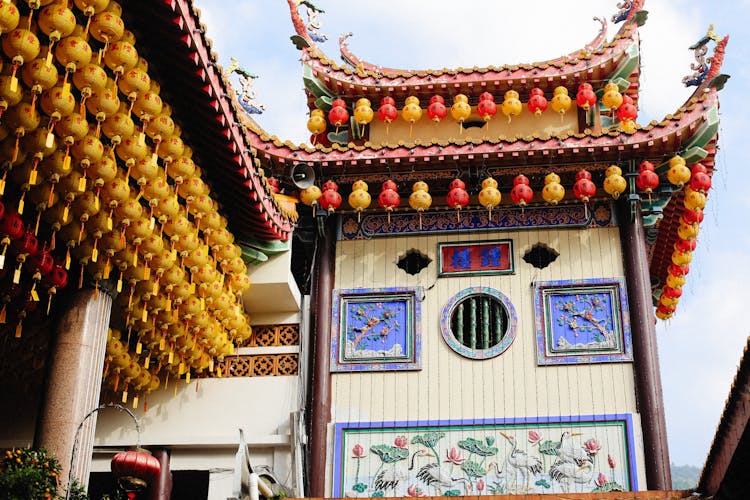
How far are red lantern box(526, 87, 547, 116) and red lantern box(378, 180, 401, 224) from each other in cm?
243

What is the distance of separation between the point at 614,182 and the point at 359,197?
323 cm

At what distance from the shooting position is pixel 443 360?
12.2 meters

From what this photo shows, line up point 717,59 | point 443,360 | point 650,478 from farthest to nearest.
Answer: point 717,59, point 443,360, point 650,478

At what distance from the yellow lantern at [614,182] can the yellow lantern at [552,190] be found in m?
0.57

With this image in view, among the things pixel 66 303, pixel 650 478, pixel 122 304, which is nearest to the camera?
pixel 66 303

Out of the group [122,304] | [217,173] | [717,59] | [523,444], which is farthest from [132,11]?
[717,59]

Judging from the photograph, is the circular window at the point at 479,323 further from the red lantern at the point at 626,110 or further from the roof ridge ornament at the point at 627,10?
the roof ridge ornament at the point at 627,10

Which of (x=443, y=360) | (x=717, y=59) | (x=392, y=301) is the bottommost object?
(x=443, y=360)

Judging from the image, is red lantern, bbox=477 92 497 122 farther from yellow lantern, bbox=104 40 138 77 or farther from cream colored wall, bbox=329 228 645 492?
yellow lantern, bbox=104 40 138 77

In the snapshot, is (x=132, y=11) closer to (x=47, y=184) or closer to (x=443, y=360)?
(x=47, y=184)

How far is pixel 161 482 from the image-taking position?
39.4 feet

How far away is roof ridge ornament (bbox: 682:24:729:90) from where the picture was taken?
1341 cm

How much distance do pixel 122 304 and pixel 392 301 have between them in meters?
3.67

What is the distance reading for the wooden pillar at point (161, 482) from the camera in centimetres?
1191
